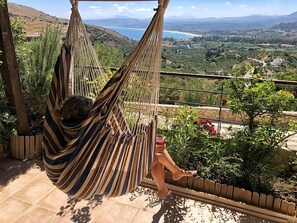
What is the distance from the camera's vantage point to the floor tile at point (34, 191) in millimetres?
2359

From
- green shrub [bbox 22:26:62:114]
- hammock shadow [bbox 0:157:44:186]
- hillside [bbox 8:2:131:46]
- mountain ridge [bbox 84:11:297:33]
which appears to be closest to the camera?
hammock shadow [bbox 0:157:44:186]

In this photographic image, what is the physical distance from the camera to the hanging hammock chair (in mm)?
1294

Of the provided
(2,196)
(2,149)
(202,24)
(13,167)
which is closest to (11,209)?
(2,196)

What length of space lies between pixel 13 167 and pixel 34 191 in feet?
1.73

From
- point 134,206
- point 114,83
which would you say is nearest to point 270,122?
point 134,206

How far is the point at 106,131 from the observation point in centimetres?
133

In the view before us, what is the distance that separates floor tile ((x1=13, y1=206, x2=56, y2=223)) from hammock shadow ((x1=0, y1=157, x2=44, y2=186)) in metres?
0.52

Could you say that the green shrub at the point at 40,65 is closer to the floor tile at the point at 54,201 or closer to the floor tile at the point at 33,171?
the floor tile at the point at 33,171

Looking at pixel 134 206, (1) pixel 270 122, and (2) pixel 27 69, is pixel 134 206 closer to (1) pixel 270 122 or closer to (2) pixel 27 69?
(1) pixel 270 122

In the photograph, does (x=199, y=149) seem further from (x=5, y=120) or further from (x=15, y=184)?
(x=5, y=120)

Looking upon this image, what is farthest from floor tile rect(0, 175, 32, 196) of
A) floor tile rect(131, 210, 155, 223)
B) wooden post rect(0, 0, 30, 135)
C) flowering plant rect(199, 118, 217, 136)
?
flowering plant rect(199, 118, 217, 136)

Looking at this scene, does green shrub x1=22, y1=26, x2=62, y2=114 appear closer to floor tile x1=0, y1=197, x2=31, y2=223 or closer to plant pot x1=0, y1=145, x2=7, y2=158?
plant pot x1=0, y1=145, x2=7, y2=158

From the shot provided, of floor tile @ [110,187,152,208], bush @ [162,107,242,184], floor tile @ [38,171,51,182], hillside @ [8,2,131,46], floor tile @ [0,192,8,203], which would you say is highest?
hillside @ [8,2,131,46]

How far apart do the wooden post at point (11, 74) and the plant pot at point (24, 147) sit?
10cm
